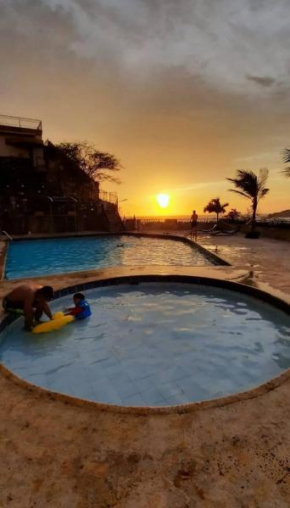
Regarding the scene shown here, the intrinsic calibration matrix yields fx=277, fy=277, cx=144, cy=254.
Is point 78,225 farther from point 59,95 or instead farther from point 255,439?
point 255,439

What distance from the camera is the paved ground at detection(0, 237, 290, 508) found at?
2.22m

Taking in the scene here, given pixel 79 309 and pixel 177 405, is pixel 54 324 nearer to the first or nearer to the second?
pixel 79 309

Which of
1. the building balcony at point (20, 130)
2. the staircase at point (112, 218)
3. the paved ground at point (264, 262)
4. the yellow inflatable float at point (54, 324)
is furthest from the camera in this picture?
the building balcony at point (20, 130)

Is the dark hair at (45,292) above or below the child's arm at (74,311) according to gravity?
above

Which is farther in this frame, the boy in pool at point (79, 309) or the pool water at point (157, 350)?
the boy in pool at point (79, 309)

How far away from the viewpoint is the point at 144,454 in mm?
2613

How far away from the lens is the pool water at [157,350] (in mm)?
4801

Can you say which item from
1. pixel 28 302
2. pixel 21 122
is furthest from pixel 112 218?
pixel 28 302

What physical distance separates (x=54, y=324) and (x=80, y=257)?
9639 millimetres

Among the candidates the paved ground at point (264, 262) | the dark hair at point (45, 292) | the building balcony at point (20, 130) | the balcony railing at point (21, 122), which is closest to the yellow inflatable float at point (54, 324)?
Result: the dark hair at point (45, 292)

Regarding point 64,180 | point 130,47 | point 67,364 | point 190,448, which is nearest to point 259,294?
point 67,364

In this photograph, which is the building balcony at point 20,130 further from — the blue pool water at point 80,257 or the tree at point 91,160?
the blue pool water at point 80,257

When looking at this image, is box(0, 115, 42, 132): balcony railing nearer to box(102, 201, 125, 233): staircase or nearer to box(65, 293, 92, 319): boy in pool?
box(102, 201, 125, 233): staircase

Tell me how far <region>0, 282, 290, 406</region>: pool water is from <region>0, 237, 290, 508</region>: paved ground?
4.58 feet
